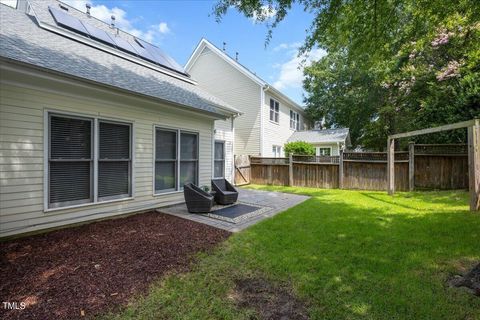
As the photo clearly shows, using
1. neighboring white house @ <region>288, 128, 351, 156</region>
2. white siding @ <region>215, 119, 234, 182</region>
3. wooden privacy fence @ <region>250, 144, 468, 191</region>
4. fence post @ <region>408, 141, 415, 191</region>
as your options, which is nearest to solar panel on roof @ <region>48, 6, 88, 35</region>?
white siding @ <region>215, 119, 234, 182</region>

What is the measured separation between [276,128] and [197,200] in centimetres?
1130

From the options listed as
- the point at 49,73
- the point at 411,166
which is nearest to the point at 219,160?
the point at 49,73

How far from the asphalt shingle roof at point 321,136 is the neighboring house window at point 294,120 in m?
0.66

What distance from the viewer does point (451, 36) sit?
34.7ft

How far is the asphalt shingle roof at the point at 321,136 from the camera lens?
18062 mm

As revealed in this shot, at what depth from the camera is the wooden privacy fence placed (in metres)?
9.53

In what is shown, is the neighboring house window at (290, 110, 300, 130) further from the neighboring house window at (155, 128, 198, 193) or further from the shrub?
the neighboring house window at (155, 128, 198, 193)

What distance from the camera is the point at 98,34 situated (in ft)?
27.7

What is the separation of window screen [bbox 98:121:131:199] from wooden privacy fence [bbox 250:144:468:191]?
833 cm

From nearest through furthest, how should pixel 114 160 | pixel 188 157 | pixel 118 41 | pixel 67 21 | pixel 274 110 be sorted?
pixel 114 160 < pixel 67 21 < pixel 188 157 < pixel 118 41 < pixel 274 110

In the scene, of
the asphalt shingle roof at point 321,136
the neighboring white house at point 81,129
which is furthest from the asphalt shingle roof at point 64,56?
the asphalt shingle roof at point 321,136

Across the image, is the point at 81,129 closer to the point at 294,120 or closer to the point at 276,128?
the point at 276,128

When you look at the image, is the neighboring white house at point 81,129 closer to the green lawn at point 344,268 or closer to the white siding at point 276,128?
the green lawn at point 344,268

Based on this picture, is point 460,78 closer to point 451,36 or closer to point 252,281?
point 451,36
